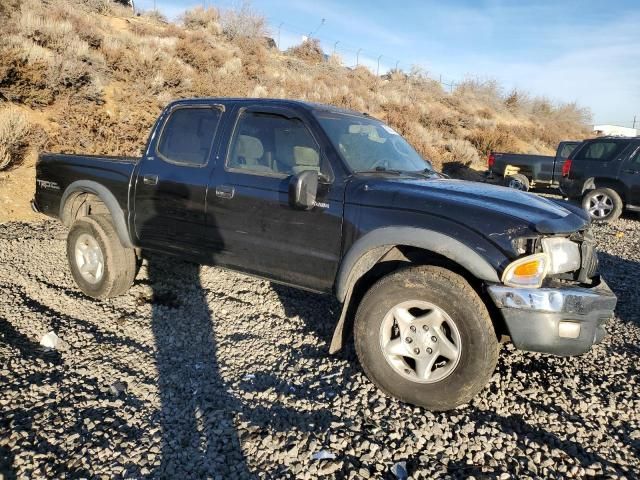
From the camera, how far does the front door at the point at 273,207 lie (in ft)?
10.9

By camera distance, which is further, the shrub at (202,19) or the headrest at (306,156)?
the shrub at (202,19)

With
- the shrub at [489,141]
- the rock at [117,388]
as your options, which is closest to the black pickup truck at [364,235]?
the rock at [117,388]

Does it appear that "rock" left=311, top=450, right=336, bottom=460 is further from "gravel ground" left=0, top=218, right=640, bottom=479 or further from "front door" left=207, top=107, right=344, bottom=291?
"front door" left=207, top=107, right=344, bottom=291

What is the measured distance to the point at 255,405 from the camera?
2994mm

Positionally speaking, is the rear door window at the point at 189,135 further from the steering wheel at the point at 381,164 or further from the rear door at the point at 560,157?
the rear door at the point at 560,157

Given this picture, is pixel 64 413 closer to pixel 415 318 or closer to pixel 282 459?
pixel 282 459

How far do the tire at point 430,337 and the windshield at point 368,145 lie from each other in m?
0.99

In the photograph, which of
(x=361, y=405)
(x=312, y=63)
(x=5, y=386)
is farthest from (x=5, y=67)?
(x=312, y=63)

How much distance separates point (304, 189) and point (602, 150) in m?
9.55

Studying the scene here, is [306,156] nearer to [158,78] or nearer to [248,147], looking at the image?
[248,147]

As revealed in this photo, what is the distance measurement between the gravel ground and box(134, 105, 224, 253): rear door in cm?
80

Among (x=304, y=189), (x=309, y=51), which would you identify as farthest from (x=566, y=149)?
(x=309, y=51)

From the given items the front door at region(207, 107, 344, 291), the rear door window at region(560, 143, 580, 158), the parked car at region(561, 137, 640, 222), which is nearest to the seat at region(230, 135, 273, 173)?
the front door at region(207, 107, 344, 291)

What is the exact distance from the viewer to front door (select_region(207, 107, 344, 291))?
3314 millimetres
